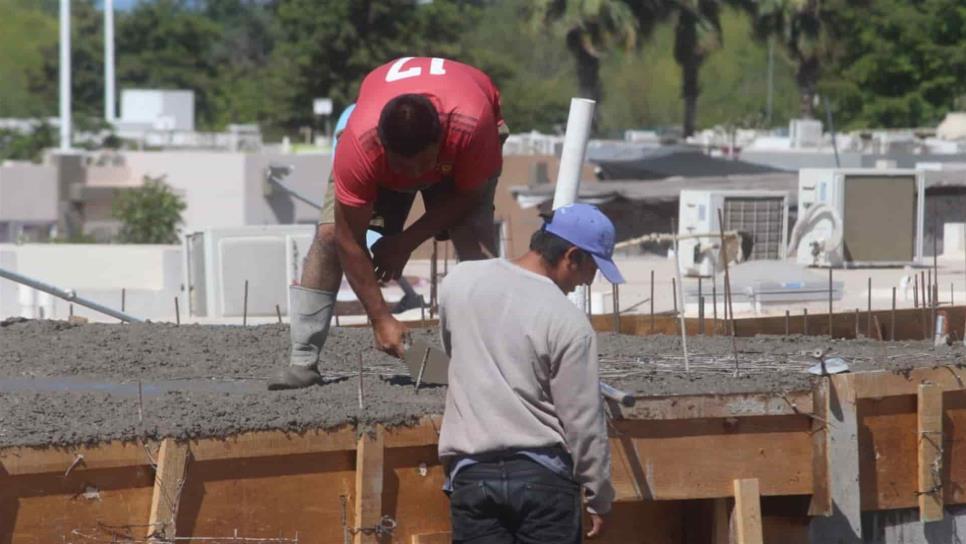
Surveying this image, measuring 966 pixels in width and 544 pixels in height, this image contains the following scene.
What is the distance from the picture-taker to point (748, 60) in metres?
65.2

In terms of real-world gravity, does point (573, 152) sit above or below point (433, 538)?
above

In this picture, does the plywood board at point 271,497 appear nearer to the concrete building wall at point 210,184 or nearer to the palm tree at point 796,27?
the concrete building wall at point 210,184

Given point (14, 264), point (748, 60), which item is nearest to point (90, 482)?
point (14, 264)

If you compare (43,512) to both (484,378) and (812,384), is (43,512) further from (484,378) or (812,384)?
(812,384)

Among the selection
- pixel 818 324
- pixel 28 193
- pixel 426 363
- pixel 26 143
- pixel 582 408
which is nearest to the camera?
pixel 582 408

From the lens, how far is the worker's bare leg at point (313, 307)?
18.3ft

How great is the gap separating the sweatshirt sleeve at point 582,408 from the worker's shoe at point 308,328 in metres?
1.65

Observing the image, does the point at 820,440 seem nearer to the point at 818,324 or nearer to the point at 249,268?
the point at 818,324

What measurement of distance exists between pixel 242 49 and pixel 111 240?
54805 millimetres

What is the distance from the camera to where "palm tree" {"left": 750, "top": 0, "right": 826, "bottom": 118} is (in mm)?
33594

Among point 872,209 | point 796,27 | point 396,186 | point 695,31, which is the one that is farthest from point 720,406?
point 796,27

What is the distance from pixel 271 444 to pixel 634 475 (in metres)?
1.16

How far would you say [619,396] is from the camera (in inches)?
187

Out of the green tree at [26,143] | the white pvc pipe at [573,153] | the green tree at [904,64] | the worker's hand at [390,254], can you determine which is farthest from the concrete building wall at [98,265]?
the green tree at [904,64]
